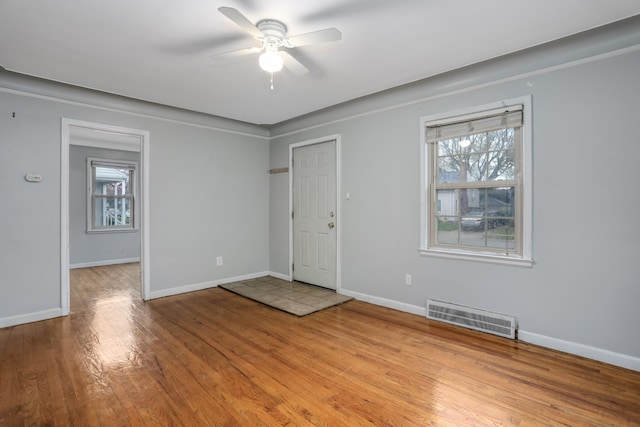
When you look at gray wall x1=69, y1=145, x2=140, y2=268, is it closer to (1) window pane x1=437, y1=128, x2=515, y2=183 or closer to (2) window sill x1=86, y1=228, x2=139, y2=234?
(2) window sill x1=86, y1=228, x2=139, y2=234

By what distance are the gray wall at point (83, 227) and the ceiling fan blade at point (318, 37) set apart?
611cm

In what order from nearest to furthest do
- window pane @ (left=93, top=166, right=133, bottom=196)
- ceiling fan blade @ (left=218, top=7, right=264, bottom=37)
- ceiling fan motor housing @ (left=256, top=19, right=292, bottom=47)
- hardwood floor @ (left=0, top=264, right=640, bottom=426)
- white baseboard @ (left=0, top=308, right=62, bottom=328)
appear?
ceiling fan blade @ (left=218, top=7, right=264, bottom=37) → hardwood floor @ (left=0, top=264, right=640, bottom=426) → ceiling fan motor housing @ (left=256, top=19, right=292, bottom=47) → white baseboard @ (left=0, top=308, right=62, bottom=328) → window pane @ (left=93, top=166, right=133, bottom=196)

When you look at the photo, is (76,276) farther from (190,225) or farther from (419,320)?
(419,320)

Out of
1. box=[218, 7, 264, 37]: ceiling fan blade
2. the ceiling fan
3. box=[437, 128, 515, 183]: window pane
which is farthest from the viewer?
box=[437, 128, 515, 183]: window pane

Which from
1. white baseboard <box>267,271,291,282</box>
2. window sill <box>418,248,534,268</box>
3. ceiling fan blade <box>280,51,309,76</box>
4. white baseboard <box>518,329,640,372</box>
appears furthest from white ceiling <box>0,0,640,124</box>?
white baseboard <box>267,271,291,282</box>

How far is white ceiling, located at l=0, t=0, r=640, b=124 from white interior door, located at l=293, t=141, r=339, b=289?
126cm

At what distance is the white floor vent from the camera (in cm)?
293

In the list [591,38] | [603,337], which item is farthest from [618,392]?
[591,38]

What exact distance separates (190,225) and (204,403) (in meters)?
2.99

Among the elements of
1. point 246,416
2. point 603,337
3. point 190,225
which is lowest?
point 246,416

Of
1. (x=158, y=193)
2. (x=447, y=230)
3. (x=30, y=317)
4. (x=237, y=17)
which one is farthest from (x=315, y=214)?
(x=30, y=317)

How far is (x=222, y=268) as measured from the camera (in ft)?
16.2

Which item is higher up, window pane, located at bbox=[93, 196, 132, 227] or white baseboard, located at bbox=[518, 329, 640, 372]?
window pane, located at bbox=[93, 196, 132, 227]

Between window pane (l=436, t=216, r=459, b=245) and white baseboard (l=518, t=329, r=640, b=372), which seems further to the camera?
window pane (l=436, t=216, r=459, b=245)
